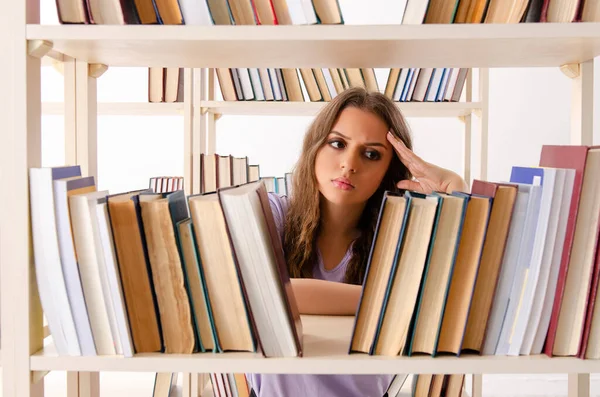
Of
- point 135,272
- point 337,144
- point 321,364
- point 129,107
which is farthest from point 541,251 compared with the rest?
point 129,107

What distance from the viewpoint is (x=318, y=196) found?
1487 mm

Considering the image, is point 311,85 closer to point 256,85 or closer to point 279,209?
point 256,85

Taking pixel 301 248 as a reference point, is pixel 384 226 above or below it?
above

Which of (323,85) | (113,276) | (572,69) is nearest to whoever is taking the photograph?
(113,276)

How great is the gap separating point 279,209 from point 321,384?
1.60 feet

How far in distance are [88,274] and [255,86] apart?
1.71m

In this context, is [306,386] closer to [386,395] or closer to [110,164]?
[386,395]

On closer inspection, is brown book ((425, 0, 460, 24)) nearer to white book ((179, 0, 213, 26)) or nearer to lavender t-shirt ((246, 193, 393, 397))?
white book ((179, 0, 213, 26))

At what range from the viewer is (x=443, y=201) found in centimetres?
71

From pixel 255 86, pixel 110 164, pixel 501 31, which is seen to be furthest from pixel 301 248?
pixel 110 164

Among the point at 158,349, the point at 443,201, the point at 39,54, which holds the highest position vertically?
the point at 39,54

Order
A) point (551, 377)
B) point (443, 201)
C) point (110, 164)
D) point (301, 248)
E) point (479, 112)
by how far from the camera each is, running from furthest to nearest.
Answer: point (110, 164)
point (551, 377)
point (479, 112)
point (301, 248)
point (443, 201)

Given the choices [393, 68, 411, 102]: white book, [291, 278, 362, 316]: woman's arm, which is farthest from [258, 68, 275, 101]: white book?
[291, 278, 362, 316]: woman's arm

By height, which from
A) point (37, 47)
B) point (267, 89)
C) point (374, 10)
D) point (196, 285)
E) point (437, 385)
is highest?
point (374, 10)
